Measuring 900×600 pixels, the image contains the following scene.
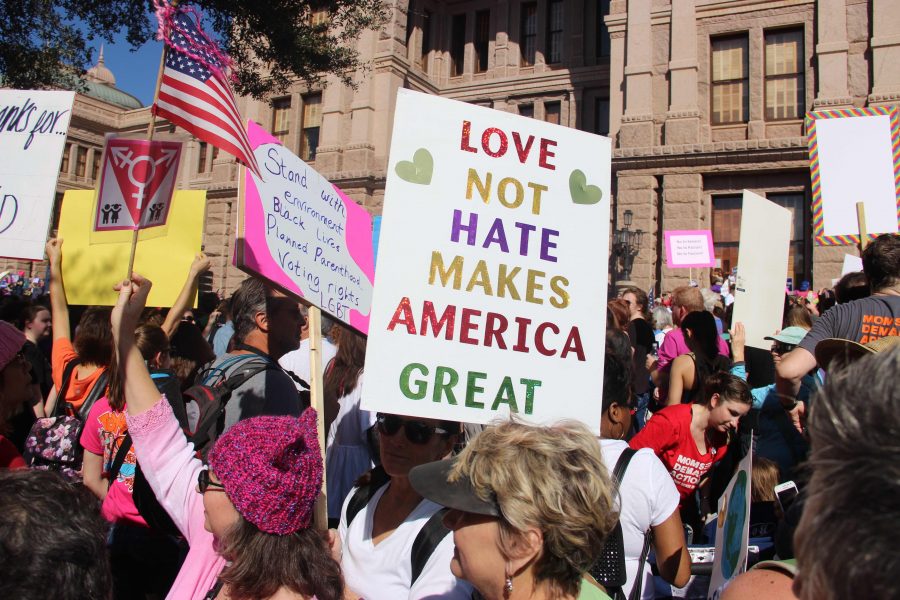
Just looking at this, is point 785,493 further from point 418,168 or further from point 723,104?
point 723,104

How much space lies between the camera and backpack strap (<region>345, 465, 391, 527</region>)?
2.67 m

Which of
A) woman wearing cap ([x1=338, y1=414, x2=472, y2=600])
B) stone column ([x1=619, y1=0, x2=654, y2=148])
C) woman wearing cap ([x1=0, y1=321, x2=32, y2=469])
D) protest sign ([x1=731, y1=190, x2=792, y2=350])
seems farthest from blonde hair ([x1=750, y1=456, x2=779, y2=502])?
stone column ([x1=619, y1=0, x2=654, y2=148])

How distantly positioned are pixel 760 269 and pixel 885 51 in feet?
47.6

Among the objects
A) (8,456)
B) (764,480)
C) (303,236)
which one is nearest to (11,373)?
(8,456)

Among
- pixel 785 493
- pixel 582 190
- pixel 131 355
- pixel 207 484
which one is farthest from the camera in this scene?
pixel 785 493

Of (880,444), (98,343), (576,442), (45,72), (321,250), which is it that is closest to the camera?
(880,444)

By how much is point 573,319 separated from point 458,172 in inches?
29.9

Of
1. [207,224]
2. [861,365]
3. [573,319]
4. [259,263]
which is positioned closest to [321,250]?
[259,263]

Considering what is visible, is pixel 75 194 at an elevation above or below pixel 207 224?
below

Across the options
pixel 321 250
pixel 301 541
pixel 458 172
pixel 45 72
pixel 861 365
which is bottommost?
pixel 301 541

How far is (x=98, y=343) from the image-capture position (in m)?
3.93

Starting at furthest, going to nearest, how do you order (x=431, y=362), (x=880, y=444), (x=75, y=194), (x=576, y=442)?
(x=75, y=194) < (x=431, y=362) < (x=576, y=442) < (x=880, y=444)

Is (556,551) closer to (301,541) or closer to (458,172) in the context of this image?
(301,541)

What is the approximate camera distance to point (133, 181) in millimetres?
3752
